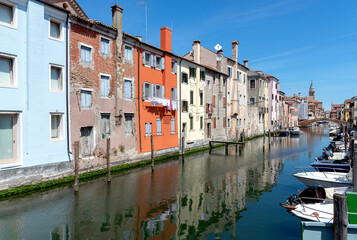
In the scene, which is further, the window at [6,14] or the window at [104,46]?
the window at [104,46]

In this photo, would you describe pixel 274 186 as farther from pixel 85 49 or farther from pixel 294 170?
pixel 85 49

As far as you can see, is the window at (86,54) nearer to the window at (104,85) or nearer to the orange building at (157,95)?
the window at (104,85)

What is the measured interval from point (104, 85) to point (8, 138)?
802cm

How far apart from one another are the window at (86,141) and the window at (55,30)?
6.51 metres

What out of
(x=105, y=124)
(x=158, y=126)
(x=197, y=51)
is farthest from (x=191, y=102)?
(x=105, y=124)

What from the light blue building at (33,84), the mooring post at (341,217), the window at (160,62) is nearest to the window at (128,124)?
the light blue building at (33,84)

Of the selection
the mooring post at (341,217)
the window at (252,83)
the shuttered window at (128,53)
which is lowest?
the mooring post at (341,217)

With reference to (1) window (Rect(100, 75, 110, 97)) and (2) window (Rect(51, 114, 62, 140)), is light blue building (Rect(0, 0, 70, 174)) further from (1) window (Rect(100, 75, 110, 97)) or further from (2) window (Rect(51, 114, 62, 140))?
(1) window (Rect(100, 75, 110, 97))

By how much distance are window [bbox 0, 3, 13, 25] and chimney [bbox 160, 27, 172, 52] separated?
1512cm

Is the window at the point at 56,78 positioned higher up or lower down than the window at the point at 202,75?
lower down

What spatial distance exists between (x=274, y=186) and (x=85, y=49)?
54.6ft

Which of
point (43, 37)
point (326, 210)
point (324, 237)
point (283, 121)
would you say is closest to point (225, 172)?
point (326, 210)

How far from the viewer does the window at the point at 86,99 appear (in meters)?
18.8

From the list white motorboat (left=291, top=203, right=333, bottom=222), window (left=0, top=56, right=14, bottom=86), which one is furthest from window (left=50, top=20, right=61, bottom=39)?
white motorboat (left=291, top=203, right=333, bottom=222)
